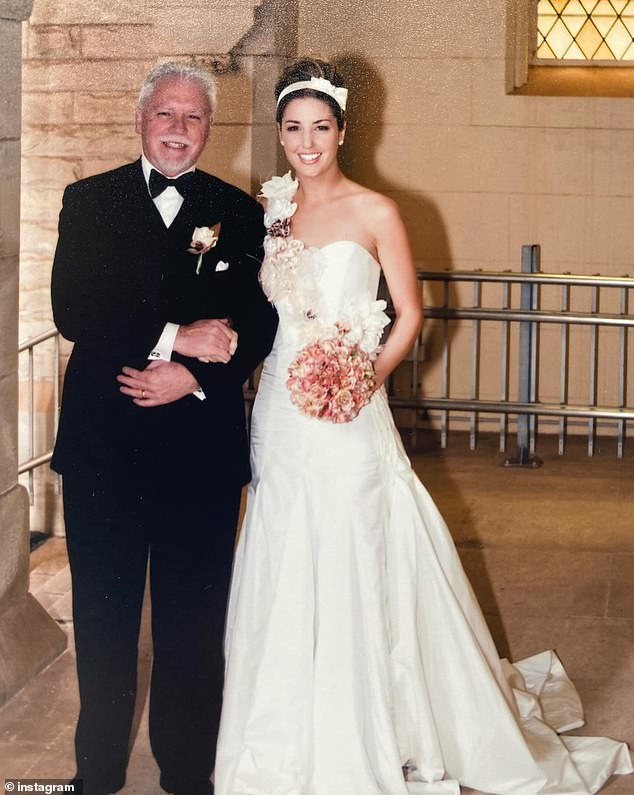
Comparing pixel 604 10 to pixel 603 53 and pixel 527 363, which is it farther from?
pixel 527 363

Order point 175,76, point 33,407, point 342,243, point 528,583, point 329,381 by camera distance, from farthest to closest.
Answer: point 33,407 → point 528,583 → point 342,243 → point 329,381 → point 175,76

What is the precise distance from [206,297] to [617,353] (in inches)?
211

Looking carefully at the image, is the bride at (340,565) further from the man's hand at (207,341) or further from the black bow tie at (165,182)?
the black bow tie at (165,182)

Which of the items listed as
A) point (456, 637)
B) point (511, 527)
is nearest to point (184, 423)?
point (456, 637)

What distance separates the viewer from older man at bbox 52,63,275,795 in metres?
2.83

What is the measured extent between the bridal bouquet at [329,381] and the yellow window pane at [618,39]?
580cm

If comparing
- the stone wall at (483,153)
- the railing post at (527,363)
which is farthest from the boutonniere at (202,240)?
the stone wall at (483,153)

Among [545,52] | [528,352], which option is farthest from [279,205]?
[545,52]

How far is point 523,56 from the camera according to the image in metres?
7.85

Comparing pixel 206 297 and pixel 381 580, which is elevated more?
pixel 206 297

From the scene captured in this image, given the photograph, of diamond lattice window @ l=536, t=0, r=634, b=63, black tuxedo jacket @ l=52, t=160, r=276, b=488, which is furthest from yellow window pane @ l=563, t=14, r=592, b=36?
black tuxedo jacket @ l=52, t=160, r=276, b=488

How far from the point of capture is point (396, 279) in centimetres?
312

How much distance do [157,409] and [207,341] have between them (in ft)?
0.67

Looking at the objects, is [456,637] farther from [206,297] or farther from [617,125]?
[617,125]
